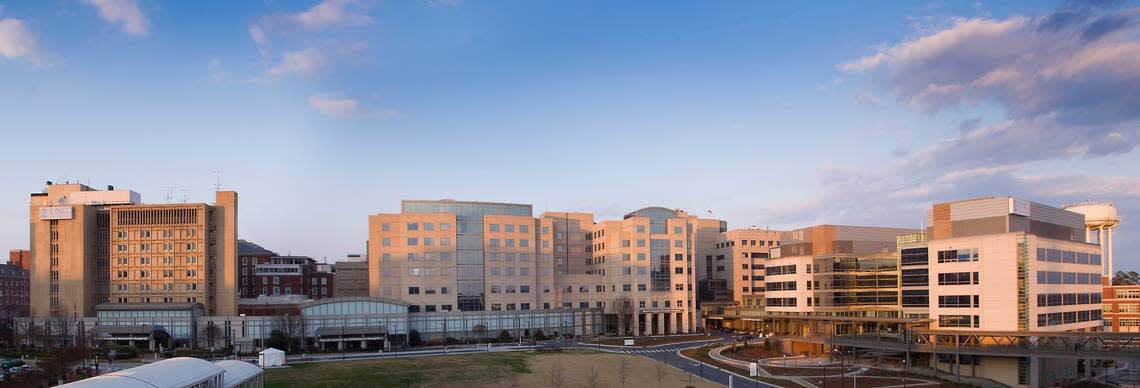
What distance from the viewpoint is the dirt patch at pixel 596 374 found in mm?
72000

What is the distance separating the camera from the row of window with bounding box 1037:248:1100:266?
8188cm

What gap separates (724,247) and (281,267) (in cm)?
8969

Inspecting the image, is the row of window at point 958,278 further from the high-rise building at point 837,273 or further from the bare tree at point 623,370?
the bare tree at point 623,370

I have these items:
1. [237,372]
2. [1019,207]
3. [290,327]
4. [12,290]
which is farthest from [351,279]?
[1019,207]

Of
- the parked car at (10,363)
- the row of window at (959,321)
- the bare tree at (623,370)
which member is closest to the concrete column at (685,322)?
the bare tree at (623,370)

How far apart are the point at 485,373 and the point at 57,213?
81167 millimetres

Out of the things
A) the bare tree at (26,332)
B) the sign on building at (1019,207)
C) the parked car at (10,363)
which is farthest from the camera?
the bare tree at (26,332)

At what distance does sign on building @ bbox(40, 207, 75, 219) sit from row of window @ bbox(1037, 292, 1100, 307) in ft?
419

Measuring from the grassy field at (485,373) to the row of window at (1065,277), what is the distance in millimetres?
37913

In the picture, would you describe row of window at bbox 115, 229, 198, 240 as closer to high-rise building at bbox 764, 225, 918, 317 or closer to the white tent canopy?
the white tent canopy

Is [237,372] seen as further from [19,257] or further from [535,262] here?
[19,257]

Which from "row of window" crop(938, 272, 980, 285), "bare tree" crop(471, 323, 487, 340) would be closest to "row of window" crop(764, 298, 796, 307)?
"row of window" crop(938, 272, 980, 285)

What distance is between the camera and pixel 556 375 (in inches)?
2948

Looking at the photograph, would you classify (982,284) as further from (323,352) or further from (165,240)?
(165,240)
